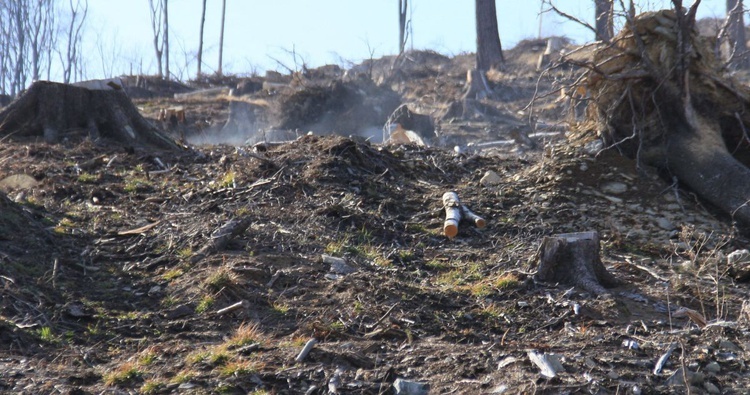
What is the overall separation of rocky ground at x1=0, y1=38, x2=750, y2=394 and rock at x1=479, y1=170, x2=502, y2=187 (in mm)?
24

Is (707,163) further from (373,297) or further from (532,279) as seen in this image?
(373,297)

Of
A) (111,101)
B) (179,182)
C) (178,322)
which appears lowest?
(178,322)

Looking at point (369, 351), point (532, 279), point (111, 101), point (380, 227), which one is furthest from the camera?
point (111, 101)

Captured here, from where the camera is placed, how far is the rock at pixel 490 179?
723cm

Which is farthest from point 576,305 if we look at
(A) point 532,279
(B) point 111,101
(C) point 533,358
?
(B) point 111,101

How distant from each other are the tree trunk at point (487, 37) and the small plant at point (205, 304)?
1659 centimetres

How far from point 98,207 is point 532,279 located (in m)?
3.57

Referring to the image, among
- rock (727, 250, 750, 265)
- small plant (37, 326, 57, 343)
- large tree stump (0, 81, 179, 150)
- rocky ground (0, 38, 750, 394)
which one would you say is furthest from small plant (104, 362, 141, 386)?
large tree stump (0, 81, 179, 150)

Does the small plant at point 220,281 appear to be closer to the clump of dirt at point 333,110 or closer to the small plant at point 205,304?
the small plant at point 205,304

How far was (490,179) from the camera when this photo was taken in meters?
7.28

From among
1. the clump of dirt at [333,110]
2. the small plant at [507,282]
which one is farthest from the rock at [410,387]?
the clump of dirt at [333,110]

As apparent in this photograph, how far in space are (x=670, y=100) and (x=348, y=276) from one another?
3.60 meters

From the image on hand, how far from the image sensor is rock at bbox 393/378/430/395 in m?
3.39

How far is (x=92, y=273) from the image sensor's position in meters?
5.17
